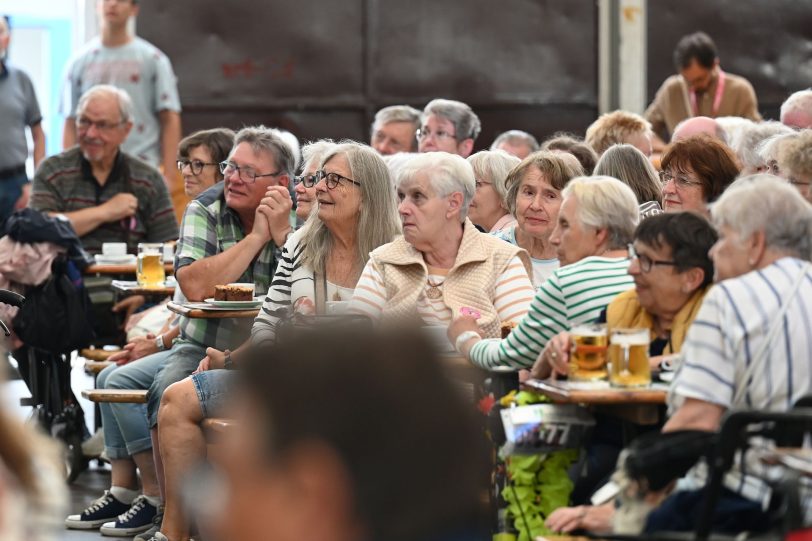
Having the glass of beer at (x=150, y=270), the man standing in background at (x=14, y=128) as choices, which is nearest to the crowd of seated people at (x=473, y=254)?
the glass of beer at (x=150, y=270)

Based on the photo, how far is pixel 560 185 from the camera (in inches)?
222

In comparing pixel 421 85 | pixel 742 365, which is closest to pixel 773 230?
pixel 742 365

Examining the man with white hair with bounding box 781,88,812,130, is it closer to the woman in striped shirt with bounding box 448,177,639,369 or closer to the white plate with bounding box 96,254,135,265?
the woman in striped shirt with bounding box 448,177,639,369

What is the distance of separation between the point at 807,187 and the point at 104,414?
303 cm

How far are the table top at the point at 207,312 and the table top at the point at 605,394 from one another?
2.00m

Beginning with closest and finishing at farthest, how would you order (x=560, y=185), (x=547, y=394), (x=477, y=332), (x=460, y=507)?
(x=460, y=507) < (x=547, y=394) < (x=477, y=332) < (x=560, y=185)

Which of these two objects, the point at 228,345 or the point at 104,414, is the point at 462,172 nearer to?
the point at 228,345

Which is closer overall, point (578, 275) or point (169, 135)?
point (578, 275)

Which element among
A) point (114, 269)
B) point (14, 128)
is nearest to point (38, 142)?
point (14, 128)

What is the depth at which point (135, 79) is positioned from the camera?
10188mm

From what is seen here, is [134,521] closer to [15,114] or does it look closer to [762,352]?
[762,352]

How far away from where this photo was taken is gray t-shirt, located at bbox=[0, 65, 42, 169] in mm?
10336

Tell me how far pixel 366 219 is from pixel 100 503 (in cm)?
169

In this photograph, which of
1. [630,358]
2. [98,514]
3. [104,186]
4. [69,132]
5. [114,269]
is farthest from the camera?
[69,132]
